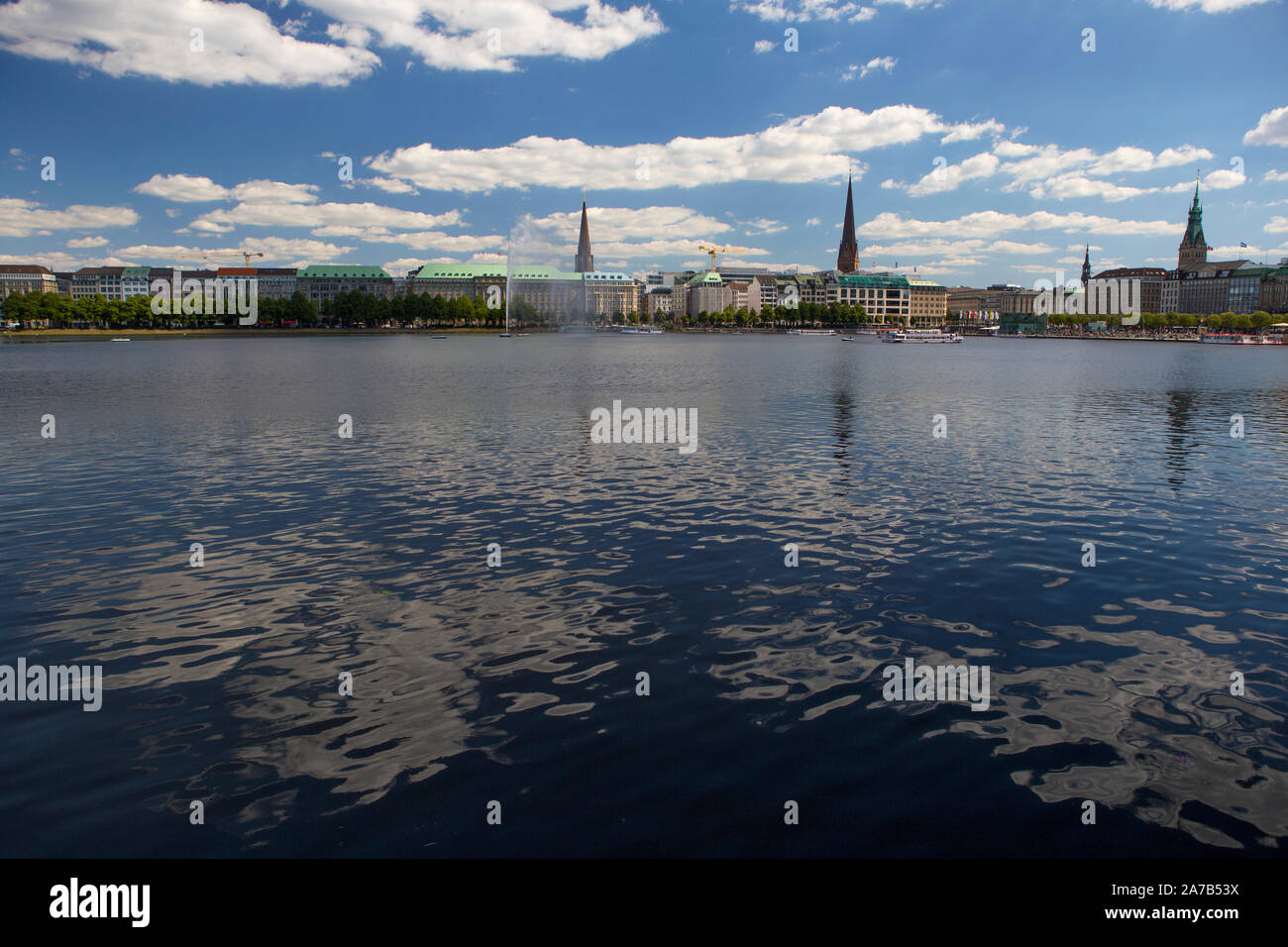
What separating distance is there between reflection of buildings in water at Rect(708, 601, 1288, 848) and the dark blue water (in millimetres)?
40

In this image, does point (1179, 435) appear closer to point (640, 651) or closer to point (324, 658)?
point (640, 651)

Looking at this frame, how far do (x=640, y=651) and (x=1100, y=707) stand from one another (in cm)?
506

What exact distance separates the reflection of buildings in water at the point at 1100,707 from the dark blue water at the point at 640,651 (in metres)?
0.04

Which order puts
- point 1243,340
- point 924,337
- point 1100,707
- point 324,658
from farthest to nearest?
point 924,337 < point 1243,340 < point 324,658 < point 1100,707

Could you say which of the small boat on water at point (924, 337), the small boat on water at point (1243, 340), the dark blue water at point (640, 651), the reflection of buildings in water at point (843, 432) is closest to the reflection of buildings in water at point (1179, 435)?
the dark blue water at point (640, 651)

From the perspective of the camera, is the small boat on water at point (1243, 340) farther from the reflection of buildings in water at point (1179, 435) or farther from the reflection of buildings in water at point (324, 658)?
the reflection of buildings in water at point (324, 658)

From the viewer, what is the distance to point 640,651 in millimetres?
9883

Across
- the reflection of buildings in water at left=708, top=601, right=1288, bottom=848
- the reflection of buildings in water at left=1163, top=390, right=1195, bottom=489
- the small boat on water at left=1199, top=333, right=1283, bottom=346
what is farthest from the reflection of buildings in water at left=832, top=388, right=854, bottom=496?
the small boat on water at left=1199, top=333, right=1283, bottom=346

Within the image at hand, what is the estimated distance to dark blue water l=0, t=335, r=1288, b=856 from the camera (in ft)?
21.9

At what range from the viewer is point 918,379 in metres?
60.1

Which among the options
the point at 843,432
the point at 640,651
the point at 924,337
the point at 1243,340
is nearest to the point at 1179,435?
the point at 843,432

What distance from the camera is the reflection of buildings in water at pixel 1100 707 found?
23.0 feet
